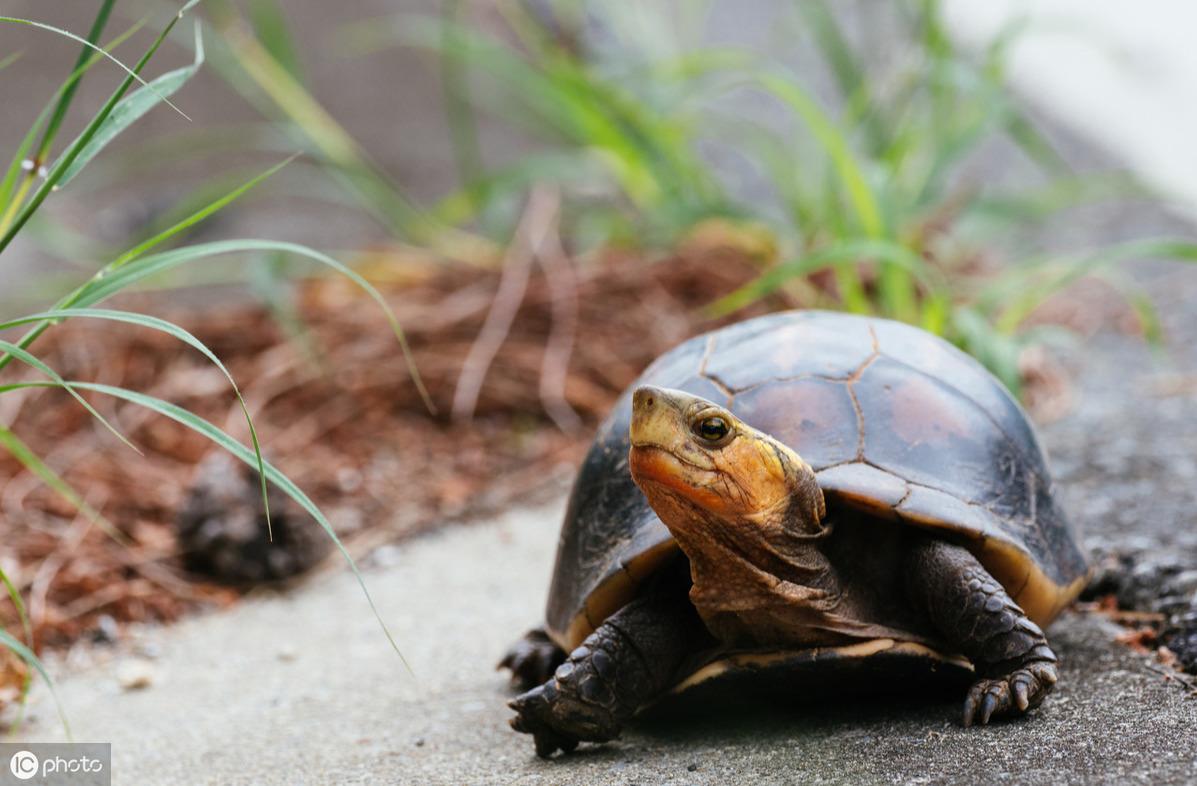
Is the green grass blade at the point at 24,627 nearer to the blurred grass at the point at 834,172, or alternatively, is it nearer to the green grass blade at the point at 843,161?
the blurred grass at the point at 834,172

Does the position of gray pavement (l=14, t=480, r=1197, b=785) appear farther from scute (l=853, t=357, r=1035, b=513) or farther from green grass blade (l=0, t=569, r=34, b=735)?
scute (l=853, t=357, r=1035, b=513)

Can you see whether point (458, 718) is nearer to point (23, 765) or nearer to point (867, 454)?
point (23, 765)

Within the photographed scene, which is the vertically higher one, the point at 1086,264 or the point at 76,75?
the point at 76,75

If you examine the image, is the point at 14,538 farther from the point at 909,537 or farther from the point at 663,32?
the point at 663,32

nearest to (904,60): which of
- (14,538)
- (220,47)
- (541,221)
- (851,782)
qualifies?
(541,221)

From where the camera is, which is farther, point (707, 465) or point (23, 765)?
point (23, 765)

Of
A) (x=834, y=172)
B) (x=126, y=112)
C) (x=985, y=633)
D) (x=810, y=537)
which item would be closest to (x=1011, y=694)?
(x=985, y=633)

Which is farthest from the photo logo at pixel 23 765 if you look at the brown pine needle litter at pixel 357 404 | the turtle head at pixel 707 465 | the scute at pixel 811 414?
the scute at pixel 811 414
